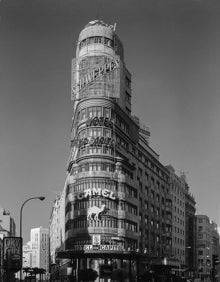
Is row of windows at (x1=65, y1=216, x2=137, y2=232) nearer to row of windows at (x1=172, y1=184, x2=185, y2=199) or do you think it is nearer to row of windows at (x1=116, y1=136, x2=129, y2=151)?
row of windows at (x1=116, y1=136, x2=129, y2=151)

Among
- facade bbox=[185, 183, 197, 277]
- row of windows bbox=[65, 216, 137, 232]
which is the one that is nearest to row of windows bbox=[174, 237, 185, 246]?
facade bbox=[185, 183, 197, 277]

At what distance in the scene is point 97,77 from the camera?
12219 cm

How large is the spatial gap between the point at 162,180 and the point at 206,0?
103 meters

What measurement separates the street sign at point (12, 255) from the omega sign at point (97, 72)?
71.5 meters

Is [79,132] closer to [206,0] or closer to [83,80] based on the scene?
[83,80]

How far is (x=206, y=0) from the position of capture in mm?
48094

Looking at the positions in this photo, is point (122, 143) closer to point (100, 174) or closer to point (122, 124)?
point (122, 124)

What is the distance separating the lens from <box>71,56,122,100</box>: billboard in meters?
122

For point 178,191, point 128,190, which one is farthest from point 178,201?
point 128,190

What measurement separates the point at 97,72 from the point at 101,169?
953 inches

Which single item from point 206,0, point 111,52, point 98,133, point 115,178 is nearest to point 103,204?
point 115,178

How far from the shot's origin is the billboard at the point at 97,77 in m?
122

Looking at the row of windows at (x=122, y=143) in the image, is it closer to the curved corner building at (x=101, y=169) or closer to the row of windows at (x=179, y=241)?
the curved corner building at (x=101, y=169)

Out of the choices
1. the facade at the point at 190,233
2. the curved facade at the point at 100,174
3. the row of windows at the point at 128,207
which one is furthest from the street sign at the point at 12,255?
the facade at the point at 190,233
